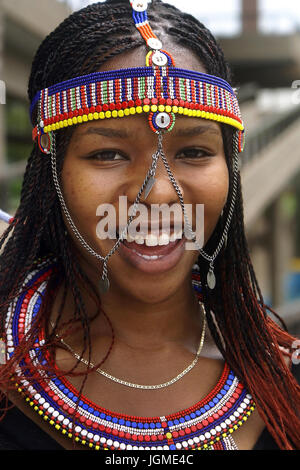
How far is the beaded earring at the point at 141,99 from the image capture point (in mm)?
1357

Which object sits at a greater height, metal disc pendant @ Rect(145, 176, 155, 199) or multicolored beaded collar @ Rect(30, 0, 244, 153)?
multicolored beaded collar @ Rect(30, 0, 244, 153)

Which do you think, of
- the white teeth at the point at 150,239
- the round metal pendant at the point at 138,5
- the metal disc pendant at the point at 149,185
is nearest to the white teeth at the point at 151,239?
the white teeth at the point at 150,239

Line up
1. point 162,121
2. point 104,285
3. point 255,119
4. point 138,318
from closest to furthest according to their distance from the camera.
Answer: point 162,121, point 104,285, point 138,318, point 255,119

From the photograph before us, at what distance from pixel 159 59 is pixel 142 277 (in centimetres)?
56

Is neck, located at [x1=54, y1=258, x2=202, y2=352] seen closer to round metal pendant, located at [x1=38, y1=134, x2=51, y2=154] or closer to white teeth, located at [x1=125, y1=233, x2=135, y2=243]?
white teeth, located at [x1=125, y1=233, x2=135, y2=243]

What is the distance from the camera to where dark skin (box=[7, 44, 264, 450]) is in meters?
1.38

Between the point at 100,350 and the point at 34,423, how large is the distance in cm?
27

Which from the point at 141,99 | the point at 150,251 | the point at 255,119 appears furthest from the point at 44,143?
the point at 255,119

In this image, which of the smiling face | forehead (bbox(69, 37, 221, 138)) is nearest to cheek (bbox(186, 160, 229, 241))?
the smiling face

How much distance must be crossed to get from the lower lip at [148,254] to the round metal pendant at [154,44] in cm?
51

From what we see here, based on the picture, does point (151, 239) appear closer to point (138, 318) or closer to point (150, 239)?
point (150, 239)

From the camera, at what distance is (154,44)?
1401mm

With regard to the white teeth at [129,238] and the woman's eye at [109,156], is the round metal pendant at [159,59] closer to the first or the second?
the woman's eye at [109,156]
